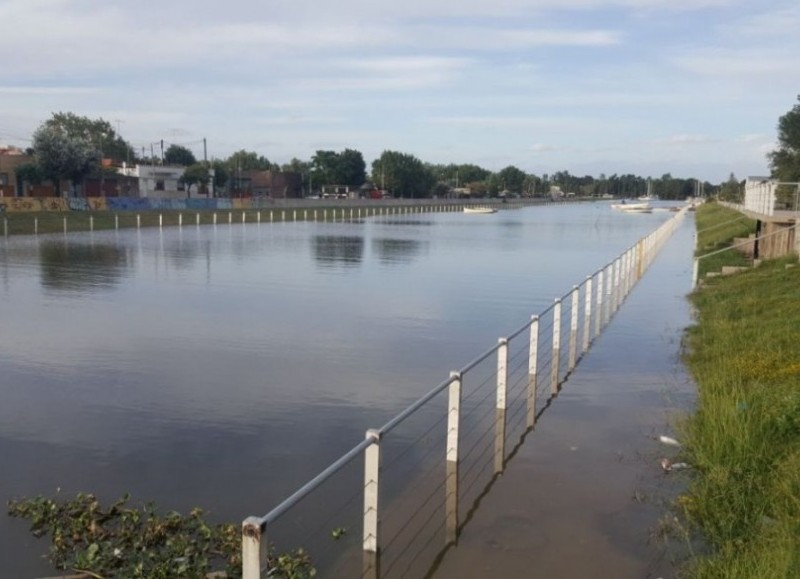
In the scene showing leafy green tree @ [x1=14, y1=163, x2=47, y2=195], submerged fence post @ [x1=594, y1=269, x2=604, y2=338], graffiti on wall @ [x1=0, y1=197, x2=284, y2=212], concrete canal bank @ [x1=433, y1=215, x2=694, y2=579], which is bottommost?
concrete canal bank @ [x1=433, y1=215, x2=694, y2=579]

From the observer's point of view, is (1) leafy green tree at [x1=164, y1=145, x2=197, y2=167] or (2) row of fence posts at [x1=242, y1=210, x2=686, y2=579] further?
(1) leafy green tree at [x1=164, y1=145, x2=197, y2=167]

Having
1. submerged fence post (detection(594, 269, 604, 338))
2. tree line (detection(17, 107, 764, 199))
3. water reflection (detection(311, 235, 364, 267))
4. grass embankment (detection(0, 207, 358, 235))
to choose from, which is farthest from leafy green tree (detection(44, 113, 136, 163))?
submerged fence post (detection(594, 269, 604, 338))

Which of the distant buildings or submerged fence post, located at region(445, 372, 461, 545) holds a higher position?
the distant buildings

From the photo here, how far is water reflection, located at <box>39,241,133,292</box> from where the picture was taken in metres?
23.1

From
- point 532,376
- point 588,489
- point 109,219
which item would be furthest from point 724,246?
point 109,219

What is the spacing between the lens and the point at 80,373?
482 inches

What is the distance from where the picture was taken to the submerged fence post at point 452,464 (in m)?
6.94

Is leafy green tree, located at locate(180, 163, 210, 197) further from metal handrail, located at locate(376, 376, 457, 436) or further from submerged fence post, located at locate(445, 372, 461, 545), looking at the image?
metal handrail, located at locate(376, 376, 457, 436)

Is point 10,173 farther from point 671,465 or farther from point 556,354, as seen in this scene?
point 671,465

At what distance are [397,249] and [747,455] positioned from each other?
108 feet

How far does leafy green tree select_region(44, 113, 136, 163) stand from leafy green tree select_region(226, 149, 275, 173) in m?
20.7

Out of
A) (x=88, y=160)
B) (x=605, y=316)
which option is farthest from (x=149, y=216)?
(x=605, y=316)

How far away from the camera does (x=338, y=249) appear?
38969 millimetres

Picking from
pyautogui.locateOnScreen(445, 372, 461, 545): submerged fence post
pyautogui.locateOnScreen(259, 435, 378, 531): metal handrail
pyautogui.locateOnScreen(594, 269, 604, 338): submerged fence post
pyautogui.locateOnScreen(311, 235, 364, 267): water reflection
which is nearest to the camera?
pyautogui.locateOnScreen(259, 435, 378, 531): metal handrail
